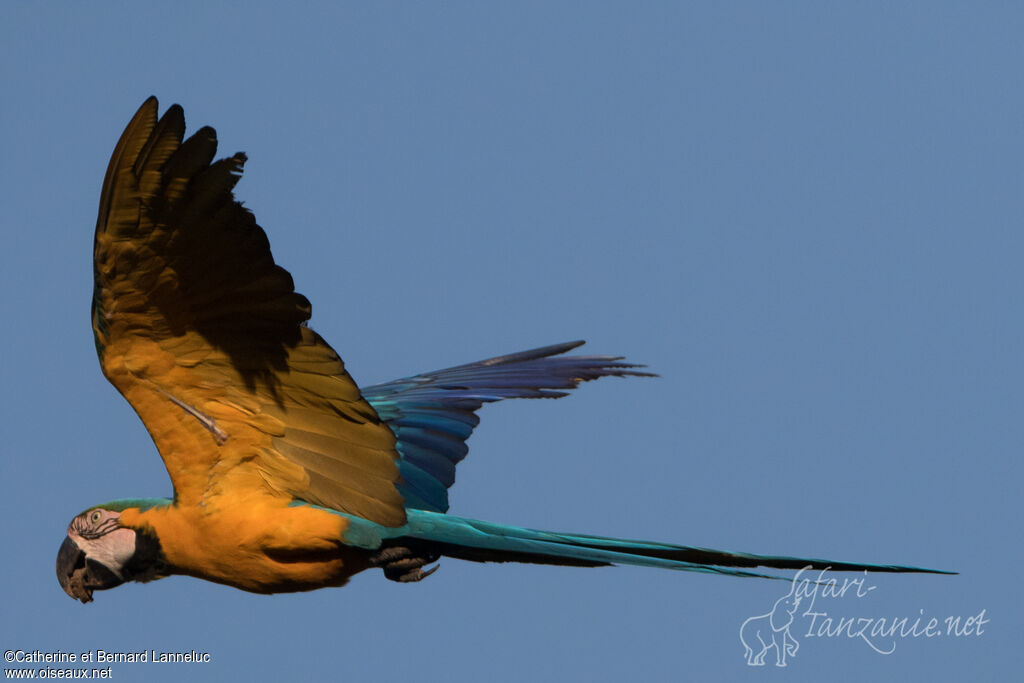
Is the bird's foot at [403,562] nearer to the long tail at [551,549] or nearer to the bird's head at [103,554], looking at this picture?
the long tail at [551,549]

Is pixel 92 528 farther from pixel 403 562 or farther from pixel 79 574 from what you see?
pixel 403 562

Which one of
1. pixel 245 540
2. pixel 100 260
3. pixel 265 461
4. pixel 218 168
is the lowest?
pixel 245 540

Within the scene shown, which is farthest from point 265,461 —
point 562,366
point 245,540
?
point 562,366

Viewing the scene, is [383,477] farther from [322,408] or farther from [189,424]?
[189,424]

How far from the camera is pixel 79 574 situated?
18.3ft

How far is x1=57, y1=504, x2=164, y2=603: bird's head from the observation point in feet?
17.5

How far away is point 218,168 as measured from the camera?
4.28m

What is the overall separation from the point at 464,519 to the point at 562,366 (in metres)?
1.77

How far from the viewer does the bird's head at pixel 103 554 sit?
5332 millimetres

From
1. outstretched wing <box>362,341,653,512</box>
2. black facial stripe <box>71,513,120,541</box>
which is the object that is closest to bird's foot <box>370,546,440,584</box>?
outstretched wing <box>362,341,653,512</box>

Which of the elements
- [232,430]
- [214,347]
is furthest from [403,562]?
[214,347]

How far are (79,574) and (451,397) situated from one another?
2.08 metres

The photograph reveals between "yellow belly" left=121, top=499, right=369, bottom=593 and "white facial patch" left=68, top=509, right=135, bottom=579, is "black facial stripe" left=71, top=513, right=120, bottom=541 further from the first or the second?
"yellow belly" left=121, top=499, right=369, bottom=593

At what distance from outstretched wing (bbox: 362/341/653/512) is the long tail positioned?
0.55 meters
